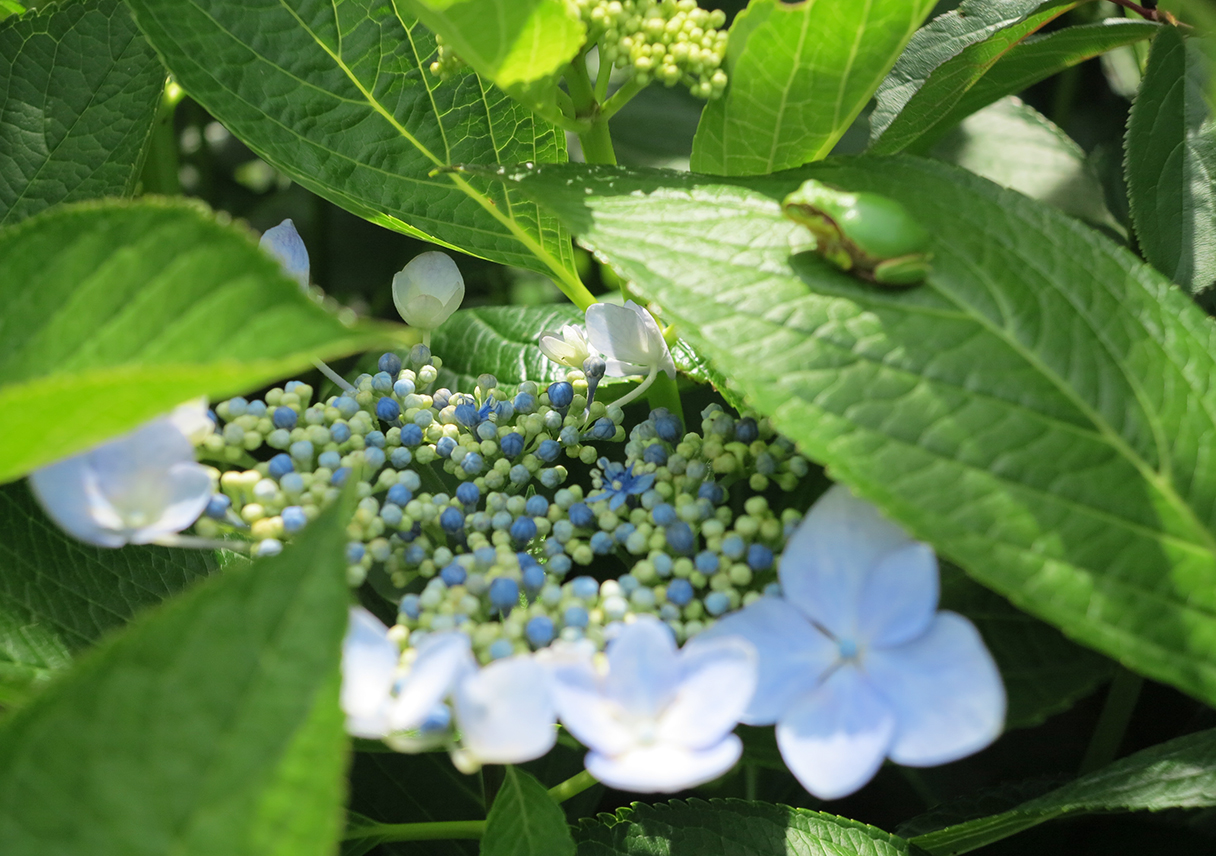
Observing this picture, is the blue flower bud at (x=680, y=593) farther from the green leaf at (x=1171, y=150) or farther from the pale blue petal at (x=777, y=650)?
the green leaf at (x=1171, y=150)

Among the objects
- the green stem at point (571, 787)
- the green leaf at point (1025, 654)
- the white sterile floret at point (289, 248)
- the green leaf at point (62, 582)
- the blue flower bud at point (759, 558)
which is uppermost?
the white sterile floret at point (289, 248)

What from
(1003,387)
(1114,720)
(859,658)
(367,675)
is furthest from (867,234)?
(1114,720)

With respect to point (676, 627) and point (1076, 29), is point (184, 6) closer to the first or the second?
point (676, 627)

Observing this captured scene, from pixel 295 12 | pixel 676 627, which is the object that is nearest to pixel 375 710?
pixel 676 627

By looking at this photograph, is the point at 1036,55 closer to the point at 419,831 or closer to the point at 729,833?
the point at 729,833

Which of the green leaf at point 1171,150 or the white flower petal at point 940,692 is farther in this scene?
the green leaf at point 1171,150

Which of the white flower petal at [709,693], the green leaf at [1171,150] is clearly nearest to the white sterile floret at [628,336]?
the white flower petal at [709,693]

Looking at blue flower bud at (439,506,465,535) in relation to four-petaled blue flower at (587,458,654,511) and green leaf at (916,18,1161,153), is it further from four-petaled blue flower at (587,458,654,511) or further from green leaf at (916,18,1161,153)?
green leaf at (916,18,1161,153)

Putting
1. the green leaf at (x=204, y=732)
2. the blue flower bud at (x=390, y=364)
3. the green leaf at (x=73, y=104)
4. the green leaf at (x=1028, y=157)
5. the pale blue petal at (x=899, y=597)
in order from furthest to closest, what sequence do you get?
the green leaf at (x=1028, y=157) < the green leaf at (x=73, y=104) < the blue flower bud at (x=390, y=364) < the pale blue petal at (x=899, y=597) < the green leaf at (x=204, y=732)
